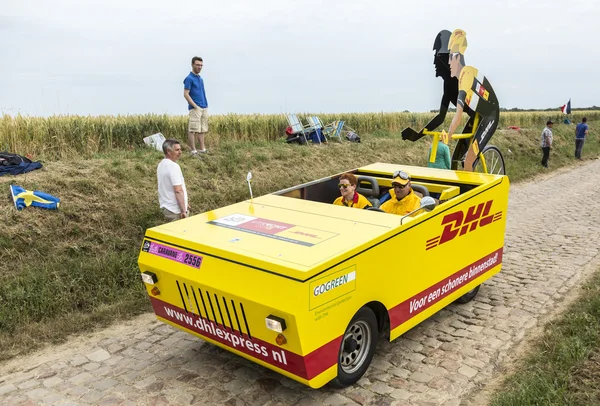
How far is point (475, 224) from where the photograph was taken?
539cm

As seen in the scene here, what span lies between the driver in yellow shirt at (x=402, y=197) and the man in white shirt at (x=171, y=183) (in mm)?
2570

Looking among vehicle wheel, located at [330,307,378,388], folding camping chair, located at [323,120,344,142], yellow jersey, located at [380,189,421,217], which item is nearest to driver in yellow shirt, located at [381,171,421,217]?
yellow jersey, located at [380,189,421,217]

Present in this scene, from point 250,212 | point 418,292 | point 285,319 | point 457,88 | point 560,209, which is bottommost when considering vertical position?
point 560,209

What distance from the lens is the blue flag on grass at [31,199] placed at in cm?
723

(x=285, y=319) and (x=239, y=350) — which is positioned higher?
(x=285, y=319)

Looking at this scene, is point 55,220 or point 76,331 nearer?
point 76,331

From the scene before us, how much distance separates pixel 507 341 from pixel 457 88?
480 centimetres

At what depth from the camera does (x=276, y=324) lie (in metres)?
A: 3.43

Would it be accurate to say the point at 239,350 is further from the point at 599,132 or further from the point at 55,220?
the point at 599,132

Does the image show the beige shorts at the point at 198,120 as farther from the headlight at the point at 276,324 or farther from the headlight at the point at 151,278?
the headlight at the point at 276,324

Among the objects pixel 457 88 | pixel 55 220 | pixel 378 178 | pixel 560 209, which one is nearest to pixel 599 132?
pixel 560 209

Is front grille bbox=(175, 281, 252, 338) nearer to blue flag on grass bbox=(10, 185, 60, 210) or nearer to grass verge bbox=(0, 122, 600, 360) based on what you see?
grass verge bbox=(0, 122, 600, 360)

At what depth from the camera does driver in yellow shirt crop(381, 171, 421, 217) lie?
533 centimetres

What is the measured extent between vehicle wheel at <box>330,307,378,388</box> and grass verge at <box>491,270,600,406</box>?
1.06 metres
